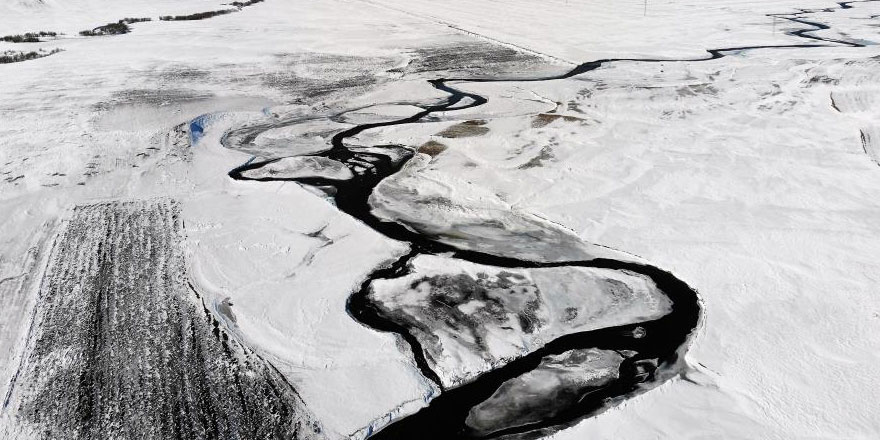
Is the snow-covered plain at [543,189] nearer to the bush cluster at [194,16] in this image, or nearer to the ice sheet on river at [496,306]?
the ice sheet on river at [496,306]

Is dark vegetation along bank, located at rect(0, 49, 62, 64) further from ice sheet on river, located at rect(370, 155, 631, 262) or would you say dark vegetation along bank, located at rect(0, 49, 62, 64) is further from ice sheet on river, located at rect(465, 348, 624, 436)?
ice sheet on river, located at rect(465, 348, 624, 436)

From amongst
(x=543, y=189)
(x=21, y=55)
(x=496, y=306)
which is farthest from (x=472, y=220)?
(x=21, y=55)

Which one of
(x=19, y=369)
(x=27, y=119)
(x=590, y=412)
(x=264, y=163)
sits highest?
(x=27, y=119)

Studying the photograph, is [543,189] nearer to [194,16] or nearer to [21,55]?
[21,55]

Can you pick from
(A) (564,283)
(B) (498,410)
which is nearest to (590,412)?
(B) (498,410)

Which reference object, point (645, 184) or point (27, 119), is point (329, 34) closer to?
point (27, 119)

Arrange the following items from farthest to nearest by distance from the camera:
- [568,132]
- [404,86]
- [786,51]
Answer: [786,51]
[404,86]
[568,132]
